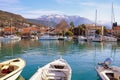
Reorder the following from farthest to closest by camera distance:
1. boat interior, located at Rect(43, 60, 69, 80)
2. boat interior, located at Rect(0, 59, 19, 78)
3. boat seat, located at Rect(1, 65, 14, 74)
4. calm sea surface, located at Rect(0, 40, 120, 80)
A: calm sea surface, located at Rect(0, 40, 120, 80)
boat interior, located at Rect(0, 59, 19, 78)
boat seat, located at Rect(1, 65, 14, 74)
boat interior, located at Rect(43, 60, 69, 80)

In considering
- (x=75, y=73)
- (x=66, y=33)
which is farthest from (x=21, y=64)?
(x=66, y=33)

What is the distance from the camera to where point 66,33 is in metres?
121

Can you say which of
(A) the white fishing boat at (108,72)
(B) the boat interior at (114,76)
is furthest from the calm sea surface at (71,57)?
(B) the boat interior at (114,76)

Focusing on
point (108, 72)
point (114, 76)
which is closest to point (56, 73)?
point (108, 72)

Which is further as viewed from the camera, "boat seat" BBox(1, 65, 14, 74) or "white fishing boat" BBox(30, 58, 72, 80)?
"boat seat" BBox(1, 65, 14, 74)

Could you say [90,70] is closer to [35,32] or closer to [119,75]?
[119,75]

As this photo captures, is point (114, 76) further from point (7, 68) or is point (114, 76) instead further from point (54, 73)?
point (7, 68)

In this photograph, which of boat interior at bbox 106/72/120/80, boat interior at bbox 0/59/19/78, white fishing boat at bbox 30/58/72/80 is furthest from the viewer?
boat interior at bbox 0/59/19/78

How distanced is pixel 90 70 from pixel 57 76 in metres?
7.91

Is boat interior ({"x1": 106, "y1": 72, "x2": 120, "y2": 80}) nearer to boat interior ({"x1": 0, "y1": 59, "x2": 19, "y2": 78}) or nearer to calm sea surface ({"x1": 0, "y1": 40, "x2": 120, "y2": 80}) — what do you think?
calm sea surface ({"x1": 0, "y1": 40, "x2": 120, "y2": 80})

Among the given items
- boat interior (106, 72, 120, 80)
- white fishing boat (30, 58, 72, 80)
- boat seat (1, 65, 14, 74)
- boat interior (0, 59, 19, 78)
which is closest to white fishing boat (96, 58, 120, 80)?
boat interior (106, 72, 120, 80)

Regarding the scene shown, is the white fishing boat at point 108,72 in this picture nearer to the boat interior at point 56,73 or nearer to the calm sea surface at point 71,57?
the calm sea surface at point 71,57

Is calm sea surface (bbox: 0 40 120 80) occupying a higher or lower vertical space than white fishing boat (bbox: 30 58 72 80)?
lower

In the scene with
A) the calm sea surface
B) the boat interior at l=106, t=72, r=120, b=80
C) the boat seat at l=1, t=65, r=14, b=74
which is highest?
the boat seat at l=1, t=65, r=14, b=74
